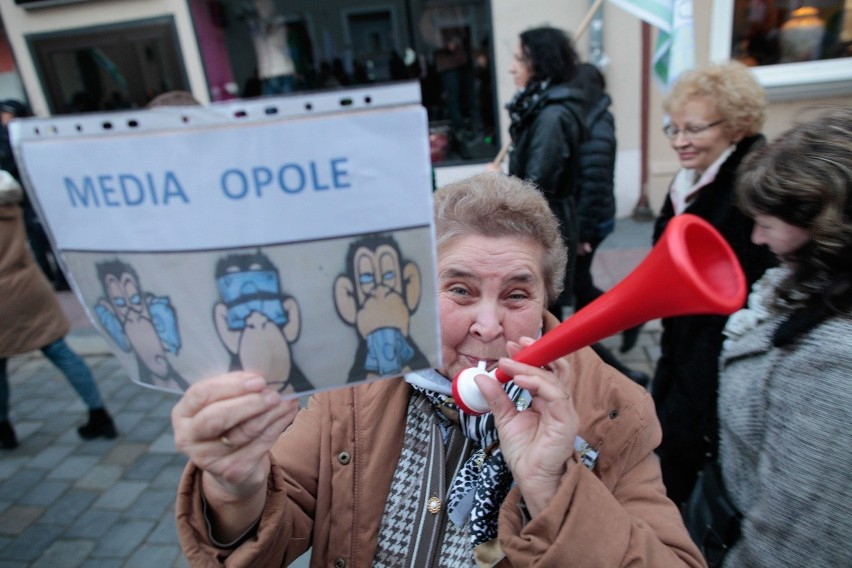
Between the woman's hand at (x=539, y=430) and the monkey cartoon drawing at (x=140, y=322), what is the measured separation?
0.56m

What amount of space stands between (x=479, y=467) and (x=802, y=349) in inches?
32.7

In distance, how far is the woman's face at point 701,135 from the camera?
8.75ft

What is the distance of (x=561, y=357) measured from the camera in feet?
3.56

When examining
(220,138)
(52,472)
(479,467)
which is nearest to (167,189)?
(220,138)

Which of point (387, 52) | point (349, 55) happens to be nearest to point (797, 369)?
point (387, 52)

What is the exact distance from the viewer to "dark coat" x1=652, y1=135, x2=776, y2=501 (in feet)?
7.68

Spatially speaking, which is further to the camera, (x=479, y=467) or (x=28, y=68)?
(x=28, y=68)

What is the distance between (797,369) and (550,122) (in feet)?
7.16

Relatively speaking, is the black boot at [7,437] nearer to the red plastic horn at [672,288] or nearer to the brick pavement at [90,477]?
the brick pavement at [90,477]

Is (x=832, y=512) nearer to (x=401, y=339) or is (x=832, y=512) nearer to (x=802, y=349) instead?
(x=802, y=349)

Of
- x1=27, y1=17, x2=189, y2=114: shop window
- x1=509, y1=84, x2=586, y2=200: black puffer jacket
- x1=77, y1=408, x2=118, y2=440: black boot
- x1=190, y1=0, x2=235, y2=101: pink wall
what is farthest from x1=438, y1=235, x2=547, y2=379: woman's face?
x1=27, y1=17, x2=189, y2=114: shop window

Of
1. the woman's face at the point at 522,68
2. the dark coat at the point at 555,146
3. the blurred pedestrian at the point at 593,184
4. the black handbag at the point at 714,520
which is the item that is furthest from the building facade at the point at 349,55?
the black handbag at the point at 714,520

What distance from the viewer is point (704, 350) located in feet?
7.92

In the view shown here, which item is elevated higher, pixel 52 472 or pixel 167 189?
pixel 167 189
